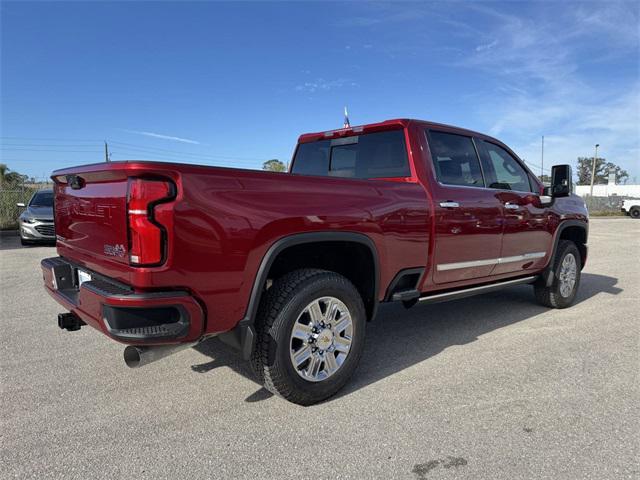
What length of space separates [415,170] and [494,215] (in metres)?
1.06

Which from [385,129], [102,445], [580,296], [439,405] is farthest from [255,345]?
[580,296]

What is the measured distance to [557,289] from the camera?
5.40 meters

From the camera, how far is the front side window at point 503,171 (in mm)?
4496

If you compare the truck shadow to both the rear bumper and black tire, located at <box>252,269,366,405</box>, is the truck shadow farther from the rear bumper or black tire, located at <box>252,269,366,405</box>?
the rear bumper

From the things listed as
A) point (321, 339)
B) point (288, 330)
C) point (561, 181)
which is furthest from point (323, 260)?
point (561, 181)

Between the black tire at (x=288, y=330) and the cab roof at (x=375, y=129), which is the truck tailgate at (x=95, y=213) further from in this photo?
the cab roof at (x=375, y=129)

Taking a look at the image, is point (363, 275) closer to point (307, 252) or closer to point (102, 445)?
point (307, 252)

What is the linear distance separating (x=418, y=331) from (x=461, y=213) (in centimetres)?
135

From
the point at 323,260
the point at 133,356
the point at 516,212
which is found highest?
the point at 516,212

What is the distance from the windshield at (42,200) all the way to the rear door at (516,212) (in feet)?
38.1

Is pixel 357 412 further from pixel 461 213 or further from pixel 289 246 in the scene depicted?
pixel 461 213

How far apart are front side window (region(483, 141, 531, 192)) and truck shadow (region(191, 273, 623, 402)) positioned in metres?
1.48

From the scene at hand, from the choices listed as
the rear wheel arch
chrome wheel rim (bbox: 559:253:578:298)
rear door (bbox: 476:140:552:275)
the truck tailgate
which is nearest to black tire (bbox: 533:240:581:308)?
chrome wheel rim (bbox: 559:253:578:298)

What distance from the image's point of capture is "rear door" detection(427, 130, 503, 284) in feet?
12.3
